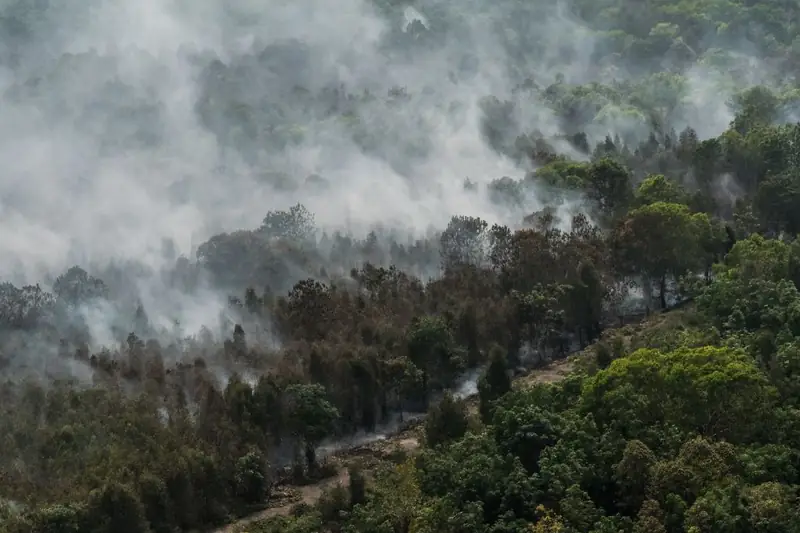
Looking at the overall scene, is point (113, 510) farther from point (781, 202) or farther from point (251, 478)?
point (781, 202)

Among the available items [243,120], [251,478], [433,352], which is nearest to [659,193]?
[433,352]

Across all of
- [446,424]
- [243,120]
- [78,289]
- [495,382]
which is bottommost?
[446,424]

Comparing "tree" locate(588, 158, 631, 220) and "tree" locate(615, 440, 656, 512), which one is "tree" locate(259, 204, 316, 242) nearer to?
"tree" locate(588, 158, 631, 220)

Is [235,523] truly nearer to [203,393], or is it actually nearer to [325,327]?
[203,393]

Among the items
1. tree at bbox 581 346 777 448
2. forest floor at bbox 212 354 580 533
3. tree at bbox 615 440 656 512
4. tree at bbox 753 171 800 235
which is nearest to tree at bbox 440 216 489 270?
forest floor at bbox 212 354 580 533

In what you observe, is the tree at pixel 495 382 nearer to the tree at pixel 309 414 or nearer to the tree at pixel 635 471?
the tree at pixel 309 414

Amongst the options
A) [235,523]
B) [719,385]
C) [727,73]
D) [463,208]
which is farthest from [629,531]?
[727,73]
